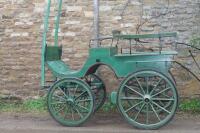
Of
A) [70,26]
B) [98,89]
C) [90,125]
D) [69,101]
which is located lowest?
[90,125]

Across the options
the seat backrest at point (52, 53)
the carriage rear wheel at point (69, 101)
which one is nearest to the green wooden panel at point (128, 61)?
the carriage rear wheel at point (69, 101)

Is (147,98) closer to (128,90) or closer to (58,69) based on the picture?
(128,90)

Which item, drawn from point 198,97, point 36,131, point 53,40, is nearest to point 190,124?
point 198,97

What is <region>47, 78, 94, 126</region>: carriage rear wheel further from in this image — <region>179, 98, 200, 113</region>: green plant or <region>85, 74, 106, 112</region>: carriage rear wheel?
<region>179, 98, 200, 113</region>: green plant

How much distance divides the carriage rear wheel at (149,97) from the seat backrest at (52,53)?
1286 mm

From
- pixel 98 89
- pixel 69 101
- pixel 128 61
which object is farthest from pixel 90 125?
pixel 128 61

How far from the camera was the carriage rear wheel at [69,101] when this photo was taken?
6688 millimetres

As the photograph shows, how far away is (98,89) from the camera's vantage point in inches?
285

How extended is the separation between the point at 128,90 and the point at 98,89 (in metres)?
0.74

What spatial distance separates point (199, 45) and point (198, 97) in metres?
0.86

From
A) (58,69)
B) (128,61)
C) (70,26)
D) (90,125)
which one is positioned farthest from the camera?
(70,26)

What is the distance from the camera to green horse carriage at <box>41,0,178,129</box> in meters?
6.45

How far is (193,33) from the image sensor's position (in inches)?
309

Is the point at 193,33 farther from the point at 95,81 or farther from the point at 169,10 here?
the point at 95,81
